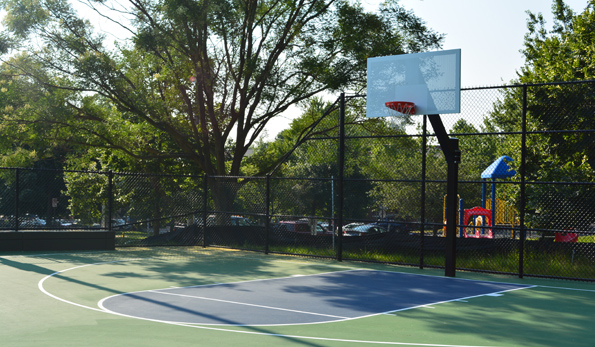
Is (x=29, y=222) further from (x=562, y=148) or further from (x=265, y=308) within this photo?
(x=562, y=148)

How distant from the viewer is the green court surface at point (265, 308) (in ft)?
23.9

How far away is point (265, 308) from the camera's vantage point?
30.7 ft

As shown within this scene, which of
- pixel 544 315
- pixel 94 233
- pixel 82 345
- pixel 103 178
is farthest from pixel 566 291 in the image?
pixel 103 178

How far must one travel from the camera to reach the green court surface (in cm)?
727

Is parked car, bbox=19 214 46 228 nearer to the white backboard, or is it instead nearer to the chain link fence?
the chain link fence

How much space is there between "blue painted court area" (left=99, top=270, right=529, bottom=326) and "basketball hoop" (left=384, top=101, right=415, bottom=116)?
12.9ft

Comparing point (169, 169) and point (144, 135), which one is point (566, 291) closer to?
point (144, 135)

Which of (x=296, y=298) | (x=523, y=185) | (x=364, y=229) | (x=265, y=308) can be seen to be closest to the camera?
(x=265, y=308)

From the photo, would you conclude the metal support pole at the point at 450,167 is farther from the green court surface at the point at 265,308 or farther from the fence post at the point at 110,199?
the fence post at the point at 110,199

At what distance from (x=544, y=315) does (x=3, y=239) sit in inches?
597

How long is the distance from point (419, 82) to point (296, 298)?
637 cm

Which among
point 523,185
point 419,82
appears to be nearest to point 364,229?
point 419,82

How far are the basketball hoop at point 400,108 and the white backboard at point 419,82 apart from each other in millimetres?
82

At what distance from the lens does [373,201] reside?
43750 mm
